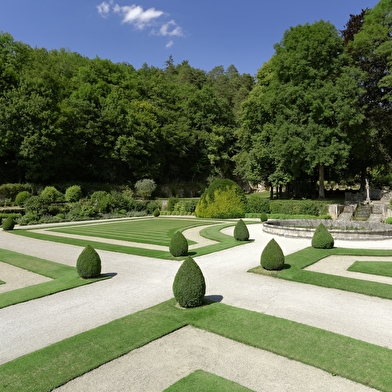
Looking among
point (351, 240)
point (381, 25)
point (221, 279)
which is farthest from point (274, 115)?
point (221, 279)

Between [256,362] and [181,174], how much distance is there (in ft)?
204

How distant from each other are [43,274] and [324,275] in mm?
10566

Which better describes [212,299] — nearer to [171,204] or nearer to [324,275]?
[324,275]

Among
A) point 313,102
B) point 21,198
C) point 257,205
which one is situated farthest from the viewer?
point 21,198

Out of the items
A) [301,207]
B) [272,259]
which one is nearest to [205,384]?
[272,259]

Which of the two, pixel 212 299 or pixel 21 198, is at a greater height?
pixel 21 198

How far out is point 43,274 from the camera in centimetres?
1234

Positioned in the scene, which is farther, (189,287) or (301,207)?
(301,207)

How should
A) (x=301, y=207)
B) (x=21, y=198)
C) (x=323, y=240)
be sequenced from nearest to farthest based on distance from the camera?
1. (x=323, y=240)
2. (x=301, y=207)
3. (x=21, y=198)

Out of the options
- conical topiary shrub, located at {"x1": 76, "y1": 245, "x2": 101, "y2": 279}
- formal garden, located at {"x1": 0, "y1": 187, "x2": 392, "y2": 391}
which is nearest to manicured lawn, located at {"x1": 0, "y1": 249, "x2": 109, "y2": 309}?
formal garden, located at {"x1": 0, "y1": 187, "x2": 392, "y2": 391}

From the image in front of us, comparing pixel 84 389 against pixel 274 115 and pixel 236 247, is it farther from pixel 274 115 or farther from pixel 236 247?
pixel 274 115

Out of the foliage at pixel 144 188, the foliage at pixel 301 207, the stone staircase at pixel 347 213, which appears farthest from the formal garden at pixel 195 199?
the stone staircase at pixel 347 213

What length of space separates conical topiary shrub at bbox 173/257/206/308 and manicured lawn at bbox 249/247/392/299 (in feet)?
13.6

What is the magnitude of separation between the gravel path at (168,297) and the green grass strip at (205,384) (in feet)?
0.66
